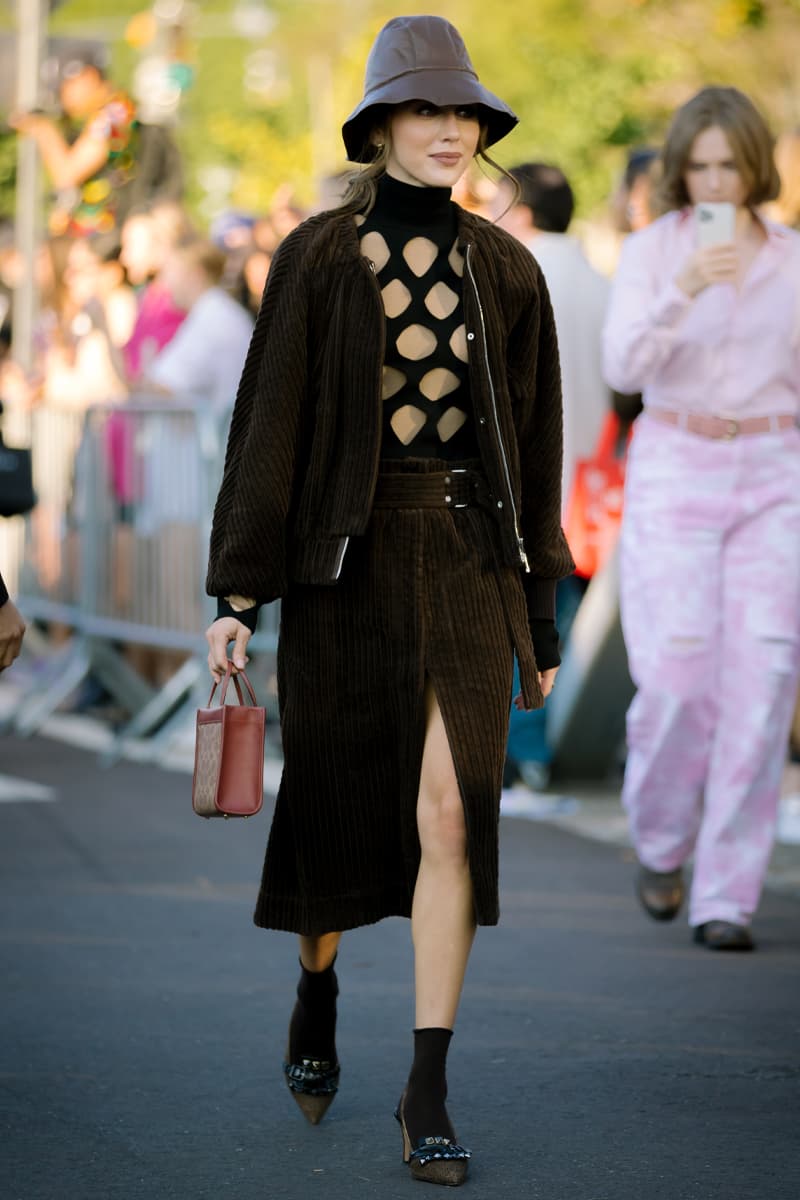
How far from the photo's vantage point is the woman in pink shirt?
21.8 ft

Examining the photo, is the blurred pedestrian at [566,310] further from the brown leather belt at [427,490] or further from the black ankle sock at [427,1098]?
the black ankle sock at [427,1098]

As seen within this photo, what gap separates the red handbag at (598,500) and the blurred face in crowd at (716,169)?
2117 mm

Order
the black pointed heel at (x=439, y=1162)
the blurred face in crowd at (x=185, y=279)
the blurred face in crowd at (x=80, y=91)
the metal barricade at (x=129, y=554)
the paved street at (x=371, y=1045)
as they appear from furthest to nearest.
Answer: the blurred face in crowd at (x=80, y=91) → the blurred face in crowd at (x=185, y=279) → the metal barricade at (x=129, y=554) → the paved street at (x=371, y=1045) → the black pointed heel at (x=439, y=1162)

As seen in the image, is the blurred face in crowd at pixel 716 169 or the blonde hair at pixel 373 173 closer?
the blonde hair at pixel 373 173

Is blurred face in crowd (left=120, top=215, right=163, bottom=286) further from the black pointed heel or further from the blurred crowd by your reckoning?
the black pointed heel

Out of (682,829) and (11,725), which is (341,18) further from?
(682,829)

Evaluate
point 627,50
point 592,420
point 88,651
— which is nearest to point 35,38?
point 88,651

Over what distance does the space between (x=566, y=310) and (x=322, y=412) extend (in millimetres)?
4409

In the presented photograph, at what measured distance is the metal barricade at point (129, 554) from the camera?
33.9 ft

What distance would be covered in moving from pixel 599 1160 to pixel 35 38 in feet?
35.2

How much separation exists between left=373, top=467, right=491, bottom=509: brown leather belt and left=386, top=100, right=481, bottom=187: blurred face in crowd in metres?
0.53

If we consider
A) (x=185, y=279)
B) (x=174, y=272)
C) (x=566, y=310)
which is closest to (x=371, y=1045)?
(x=566, y=310)

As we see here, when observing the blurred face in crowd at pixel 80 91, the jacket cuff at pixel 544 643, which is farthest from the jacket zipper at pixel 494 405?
the blurred face in crowd at pixel 80 91

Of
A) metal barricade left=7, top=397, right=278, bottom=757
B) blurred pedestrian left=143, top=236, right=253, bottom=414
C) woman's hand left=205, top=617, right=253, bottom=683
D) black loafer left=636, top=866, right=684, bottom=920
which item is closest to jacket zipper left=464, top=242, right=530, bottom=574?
woman's hand left=205, top=617, right=253, bottom=683
